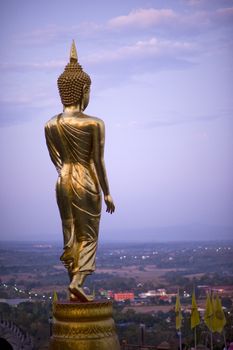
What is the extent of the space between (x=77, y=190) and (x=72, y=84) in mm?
984

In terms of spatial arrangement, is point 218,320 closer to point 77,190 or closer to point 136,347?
point 136,347

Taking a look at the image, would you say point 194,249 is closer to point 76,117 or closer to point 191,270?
point 191,270

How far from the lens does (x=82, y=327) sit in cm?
593

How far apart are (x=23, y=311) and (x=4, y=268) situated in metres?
3.80

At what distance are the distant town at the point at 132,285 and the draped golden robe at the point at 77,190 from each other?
8.80 metres

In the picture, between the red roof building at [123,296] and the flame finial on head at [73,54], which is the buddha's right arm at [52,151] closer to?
the flame finial on head at [73,54]

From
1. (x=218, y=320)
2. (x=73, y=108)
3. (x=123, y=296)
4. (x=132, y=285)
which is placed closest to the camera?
(x=73, y=108)

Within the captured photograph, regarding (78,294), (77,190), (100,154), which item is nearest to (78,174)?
(77,190)

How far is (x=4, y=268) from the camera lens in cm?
Result: 2217

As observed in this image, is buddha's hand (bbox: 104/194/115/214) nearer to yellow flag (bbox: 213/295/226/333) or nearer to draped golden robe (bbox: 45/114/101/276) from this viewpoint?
draped golden robe (bbox: 45/114/101/276)

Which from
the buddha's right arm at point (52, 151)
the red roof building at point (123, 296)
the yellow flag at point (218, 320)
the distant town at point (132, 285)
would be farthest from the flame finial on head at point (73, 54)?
the red roof building at point (123, 296)

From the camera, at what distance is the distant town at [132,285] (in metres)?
17.1

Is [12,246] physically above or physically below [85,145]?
below

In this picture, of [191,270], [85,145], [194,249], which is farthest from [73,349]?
[194,249]
